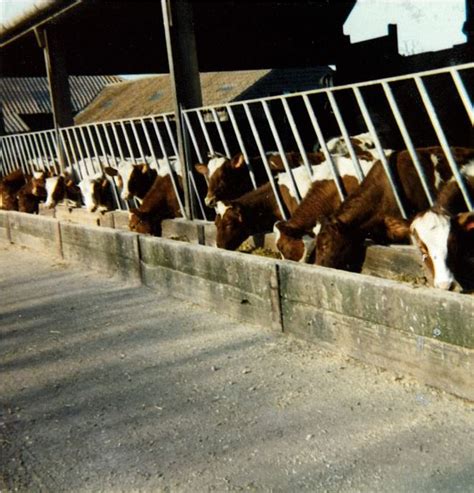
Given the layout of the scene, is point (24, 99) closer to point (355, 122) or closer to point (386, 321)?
point (355, 122)

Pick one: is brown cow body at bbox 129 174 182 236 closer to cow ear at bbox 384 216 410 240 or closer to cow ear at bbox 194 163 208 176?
cow ear at bbox 194 163 208 176

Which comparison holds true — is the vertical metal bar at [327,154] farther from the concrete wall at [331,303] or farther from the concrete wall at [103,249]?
the concrete wall at [103,249]

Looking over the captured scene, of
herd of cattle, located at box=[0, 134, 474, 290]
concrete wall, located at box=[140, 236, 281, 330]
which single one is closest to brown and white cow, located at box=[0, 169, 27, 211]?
herd of cattle, located at box=[0, 134, 474, 290]

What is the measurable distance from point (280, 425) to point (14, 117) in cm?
3387

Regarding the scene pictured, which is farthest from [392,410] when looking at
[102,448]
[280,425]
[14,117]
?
[14,117]

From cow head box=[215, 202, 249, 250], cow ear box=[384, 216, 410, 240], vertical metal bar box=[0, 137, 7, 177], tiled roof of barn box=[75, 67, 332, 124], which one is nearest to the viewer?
cow ear box=[384, 216, 410, 240]

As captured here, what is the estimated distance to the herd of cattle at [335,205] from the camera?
435 centimetres

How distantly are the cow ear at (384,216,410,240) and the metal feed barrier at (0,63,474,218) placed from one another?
1.51ft

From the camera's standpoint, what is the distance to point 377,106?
41.2 feet

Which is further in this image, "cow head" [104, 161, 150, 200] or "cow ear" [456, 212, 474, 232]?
"cow head" [104, 161, 150, 200]

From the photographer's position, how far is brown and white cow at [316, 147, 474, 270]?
5.21 m

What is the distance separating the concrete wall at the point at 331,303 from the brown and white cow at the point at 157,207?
1.14 meters

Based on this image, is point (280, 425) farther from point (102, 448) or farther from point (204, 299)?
point (204, 299)

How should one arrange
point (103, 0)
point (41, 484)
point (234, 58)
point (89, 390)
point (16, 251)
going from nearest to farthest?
point (41, 484) → point (89, 390) → point (103, 0) → point (16, 251) → point (234, 58)
